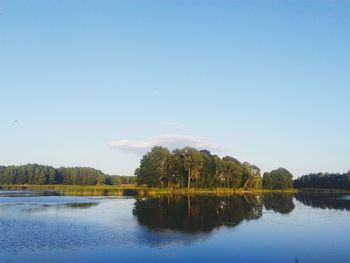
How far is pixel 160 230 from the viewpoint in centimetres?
3716

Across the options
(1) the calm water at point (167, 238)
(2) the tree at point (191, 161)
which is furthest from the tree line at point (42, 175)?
(1) the calm water at point (167, 238)

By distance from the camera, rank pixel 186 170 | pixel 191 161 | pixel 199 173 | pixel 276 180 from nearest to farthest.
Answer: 1. pixel 191 161
2. pixel 186 170
3. pixel 199 173
4. pixel 276 180

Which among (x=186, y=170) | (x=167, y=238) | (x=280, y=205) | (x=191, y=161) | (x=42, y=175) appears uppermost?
(x=191, y=161)

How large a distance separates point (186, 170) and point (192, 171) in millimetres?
1770

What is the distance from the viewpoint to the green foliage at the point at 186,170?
4311 inches

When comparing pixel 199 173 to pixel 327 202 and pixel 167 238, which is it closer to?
pixel 327 202

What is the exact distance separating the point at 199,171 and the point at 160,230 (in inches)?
3075

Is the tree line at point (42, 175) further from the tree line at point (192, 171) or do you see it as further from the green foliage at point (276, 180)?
the green foliage at point (276, 180)

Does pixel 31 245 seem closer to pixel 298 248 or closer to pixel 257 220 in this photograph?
pixel 298 248

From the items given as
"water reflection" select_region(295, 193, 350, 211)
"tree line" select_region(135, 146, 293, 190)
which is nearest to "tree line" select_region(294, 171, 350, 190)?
"tree line" select_region(135, 146, 293, 190)

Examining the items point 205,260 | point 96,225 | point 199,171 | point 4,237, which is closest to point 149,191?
point 199,171

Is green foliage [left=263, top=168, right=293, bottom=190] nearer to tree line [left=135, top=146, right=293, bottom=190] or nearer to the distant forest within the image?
the distant forest

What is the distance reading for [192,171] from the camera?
11081 centimetres

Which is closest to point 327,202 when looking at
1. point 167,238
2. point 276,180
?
point 167,238
